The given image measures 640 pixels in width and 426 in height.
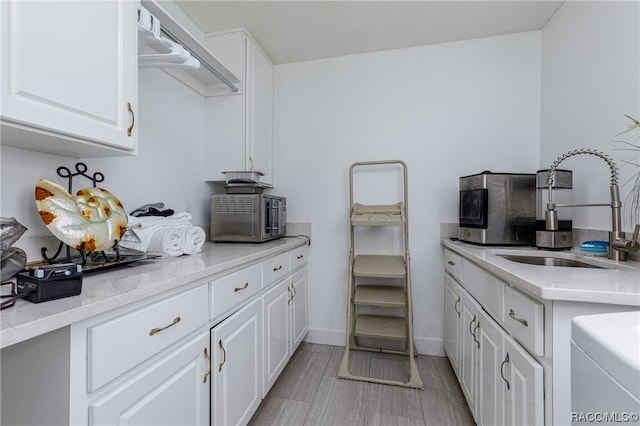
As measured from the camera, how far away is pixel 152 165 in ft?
5.34

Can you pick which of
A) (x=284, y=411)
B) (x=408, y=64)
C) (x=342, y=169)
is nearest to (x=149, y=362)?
(x=284, y=411)

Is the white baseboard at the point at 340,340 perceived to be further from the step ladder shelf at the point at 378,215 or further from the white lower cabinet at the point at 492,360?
the step ladder shelf at the point at 378,215

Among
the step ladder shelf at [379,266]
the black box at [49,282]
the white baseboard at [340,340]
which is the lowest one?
the white baseboard at [340,340]

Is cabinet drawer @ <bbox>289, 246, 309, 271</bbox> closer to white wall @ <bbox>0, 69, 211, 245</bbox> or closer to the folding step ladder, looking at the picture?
the folding step ladder

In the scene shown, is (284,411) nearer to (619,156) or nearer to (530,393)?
(530,393)

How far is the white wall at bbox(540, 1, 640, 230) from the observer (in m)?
1.34

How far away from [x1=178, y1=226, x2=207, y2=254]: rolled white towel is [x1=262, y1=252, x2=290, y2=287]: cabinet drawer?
0.36 m

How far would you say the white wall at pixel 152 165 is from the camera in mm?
1033

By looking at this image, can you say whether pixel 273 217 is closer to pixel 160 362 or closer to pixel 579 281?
pixel 160 362

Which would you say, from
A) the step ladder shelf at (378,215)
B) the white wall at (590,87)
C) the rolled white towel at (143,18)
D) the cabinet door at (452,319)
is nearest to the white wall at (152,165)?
the rolled white towel at (143,18)

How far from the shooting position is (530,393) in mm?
880

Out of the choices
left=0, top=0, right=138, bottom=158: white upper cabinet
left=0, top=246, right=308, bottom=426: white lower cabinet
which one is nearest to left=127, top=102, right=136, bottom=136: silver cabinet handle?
left=0, top=0, right=138, bottom=158: white upper cabinet

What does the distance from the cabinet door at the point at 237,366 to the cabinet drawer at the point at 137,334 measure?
7.7 inches

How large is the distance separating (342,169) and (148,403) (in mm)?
1942
